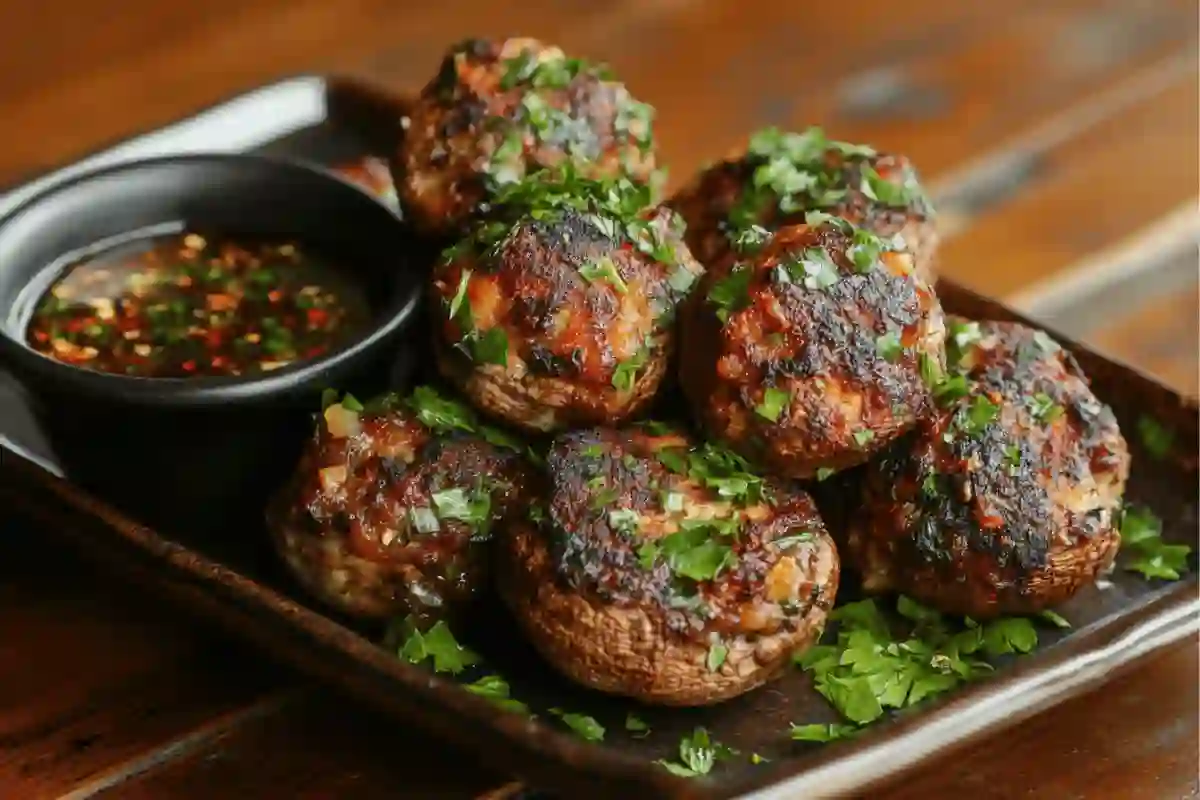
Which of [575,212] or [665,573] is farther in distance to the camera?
[575,212]

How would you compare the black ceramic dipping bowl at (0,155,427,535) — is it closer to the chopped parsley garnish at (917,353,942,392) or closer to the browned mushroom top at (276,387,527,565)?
the browned mushroom top at (276,387,527,565)

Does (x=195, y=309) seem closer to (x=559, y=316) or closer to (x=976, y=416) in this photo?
(x=559, y=316)

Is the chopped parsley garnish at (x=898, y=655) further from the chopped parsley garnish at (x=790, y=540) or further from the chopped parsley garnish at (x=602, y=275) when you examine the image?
the chopped parsley garnish at (x=602, y=275)

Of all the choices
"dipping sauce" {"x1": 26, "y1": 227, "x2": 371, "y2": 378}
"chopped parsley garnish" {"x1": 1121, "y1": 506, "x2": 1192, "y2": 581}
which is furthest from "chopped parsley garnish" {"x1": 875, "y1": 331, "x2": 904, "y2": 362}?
"dipping sauce" {"x1": 26, "y1": 227, "x2": 371, "y2": 378}

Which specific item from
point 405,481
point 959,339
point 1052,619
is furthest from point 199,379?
point 1052,619

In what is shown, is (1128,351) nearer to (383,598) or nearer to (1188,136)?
(1188,136)

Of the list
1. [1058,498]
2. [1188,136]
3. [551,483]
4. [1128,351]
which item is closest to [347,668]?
[551,483]
